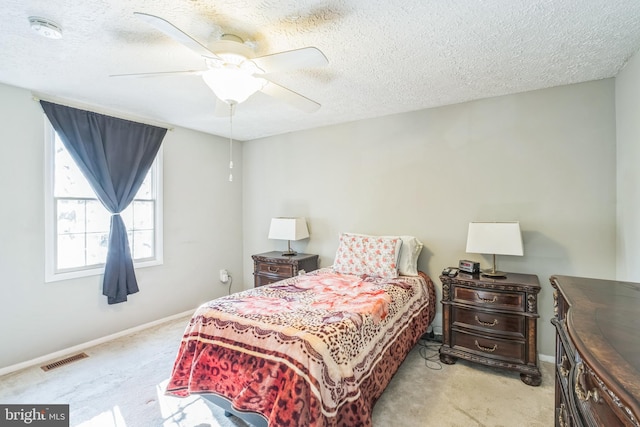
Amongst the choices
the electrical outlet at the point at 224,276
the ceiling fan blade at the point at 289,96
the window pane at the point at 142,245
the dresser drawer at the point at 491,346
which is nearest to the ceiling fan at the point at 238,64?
the ceiling fan blade at the point at 289,96

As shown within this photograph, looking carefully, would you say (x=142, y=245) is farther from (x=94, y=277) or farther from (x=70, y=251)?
(x=70, y=251)

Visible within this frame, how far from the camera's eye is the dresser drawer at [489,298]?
240 centimetres

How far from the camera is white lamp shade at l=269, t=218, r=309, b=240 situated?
381cm

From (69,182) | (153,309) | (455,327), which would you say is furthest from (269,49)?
(153,309)

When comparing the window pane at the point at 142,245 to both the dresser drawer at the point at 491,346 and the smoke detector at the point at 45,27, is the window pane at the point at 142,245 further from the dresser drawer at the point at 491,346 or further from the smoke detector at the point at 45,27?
the dresser drawer at the point at 491,346

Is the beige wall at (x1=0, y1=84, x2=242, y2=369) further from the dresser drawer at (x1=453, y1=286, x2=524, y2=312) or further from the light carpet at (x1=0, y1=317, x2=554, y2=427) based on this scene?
the dresser drawer at (x1=453, y1=286, x2=524, y2=312)

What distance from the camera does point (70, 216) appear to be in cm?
303

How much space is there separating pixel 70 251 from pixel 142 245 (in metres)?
0.71

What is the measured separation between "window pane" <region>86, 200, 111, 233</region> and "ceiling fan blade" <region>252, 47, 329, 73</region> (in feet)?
8.64

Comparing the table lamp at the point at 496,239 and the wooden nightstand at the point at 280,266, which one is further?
the wooden nightstand at the point at 280,266

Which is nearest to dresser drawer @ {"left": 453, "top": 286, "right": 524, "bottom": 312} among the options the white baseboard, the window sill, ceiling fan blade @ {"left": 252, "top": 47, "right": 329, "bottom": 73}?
ceiling fan blade @ {"left": 252, "top": 47, "right": 329, "bottom": 73}

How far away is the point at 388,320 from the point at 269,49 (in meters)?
2.12

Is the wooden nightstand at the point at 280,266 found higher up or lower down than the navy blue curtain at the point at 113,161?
lower down

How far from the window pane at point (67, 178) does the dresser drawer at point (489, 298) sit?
3815mm
